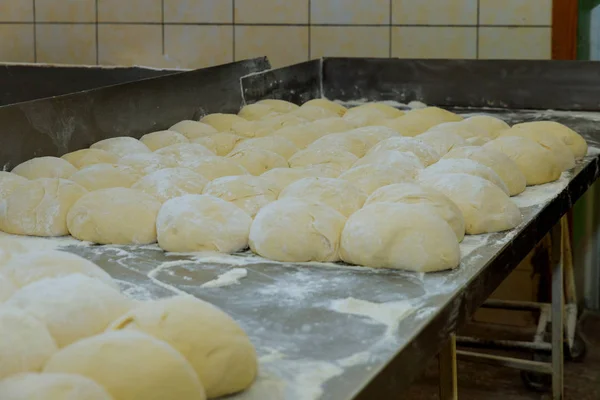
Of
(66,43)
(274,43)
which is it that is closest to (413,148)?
(274,43)

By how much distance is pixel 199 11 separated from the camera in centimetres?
405

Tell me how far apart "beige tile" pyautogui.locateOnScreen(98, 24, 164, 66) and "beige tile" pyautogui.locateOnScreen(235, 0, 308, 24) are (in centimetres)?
45

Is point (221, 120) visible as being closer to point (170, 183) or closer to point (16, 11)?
point (170, 183)

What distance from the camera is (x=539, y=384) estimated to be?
9.55ft

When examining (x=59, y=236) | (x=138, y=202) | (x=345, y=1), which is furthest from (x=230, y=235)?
(x=345, y=1)

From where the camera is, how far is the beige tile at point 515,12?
11.3 feet

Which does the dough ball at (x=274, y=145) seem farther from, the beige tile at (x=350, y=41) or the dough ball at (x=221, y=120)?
the beige tile at (x=350, y=41)

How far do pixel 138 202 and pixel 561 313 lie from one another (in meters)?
1.49

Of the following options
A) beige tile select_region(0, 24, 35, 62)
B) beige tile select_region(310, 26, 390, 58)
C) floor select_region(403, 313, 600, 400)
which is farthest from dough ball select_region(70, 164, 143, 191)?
beige tile select_region(0, 24, 35, 62)

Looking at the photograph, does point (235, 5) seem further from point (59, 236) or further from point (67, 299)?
point (67, 299)

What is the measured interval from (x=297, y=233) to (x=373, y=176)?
15.7 inches

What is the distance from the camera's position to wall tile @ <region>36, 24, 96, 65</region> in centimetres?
427

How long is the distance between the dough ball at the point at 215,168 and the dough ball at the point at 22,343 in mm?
988

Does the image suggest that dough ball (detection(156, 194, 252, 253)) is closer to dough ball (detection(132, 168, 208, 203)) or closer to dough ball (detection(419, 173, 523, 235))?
dough ball (detection(132, 168, 208, 203))
